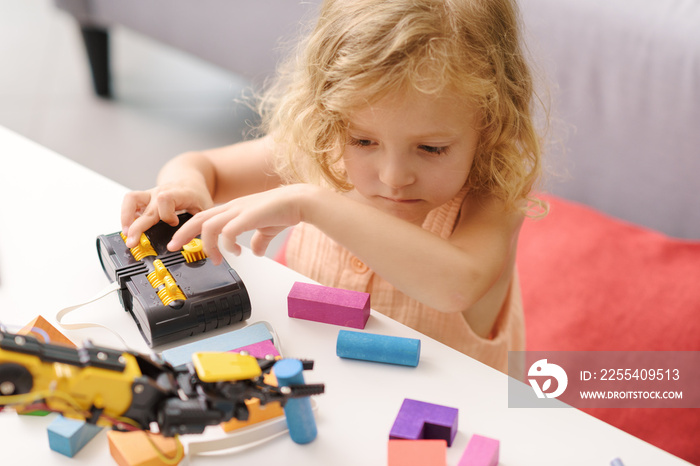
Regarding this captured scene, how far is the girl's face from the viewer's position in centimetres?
71

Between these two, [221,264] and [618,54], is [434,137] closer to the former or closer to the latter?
[221,264]

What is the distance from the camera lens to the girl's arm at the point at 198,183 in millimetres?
743

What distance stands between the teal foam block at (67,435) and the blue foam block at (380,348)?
0.22 meters

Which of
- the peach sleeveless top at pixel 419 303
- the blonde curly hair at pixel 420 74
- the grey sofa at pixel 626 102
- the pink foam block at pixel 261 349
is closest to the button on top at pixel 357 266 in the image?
the peach sleeveless top at pixel 419 303

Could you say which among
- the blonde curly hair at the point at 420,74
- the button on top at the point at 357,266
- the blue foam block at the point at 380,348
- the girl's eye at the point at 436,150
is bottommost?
the blue foam block at the point at 380,348

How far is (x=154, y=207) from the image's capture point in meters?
0.75

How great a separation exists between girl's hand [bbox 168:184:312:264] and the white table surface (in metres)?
0.07

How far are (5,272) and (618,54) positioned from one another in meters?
1.23

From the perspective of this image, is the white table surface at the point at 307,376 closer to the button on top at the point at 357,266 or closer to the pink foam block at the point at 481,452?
the pink foam block at the point at 481,452

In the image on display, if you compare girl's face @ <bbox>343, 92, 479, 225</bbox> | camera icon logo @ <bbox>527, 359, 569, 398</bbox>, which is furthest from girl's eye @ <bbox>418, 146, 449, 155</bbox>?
camera icon logo @ <bbox>527, 359, 569, 398</bbox>

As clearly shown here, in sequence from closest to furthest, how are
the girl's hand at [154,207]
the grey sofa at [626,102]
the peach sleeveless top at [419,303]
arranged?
the girl's hand at [154,207] → the peach sleeveless top at [419,303] → the grey sofa at [626,102]

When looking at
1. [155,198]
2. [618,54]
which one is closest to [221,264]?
[155,198]

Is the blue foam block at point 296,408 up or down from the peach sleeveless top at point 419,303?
down

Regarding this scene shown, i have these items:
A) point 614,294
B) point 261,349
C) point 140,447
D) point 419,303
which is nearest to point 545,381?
point 419,303
